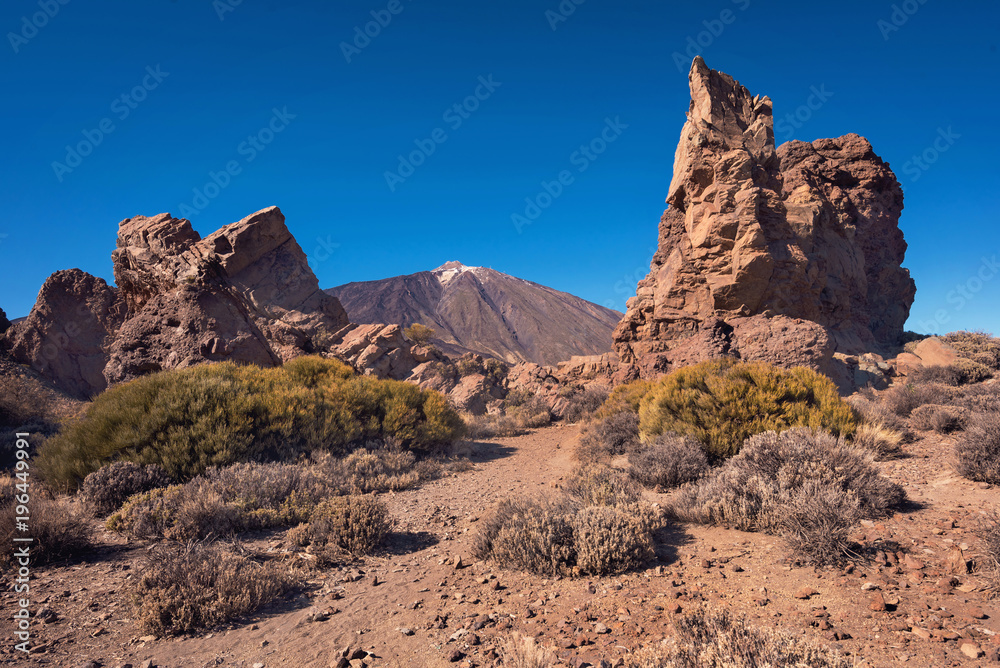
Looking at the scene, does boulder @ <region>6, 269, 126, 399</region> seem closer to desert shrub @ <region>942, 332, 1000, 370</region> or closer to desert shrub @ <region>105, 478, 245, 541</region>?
desert shrub @ <region>105, 478, 245, 541</region>

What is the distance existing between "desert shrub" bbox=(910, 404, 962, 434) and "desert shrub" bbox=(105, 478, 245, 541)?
390 inches

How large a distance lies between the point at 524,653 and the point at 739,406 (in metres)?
5.67

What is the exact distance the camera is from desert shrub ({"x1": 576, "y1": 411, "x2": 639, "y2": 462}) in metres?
8.41

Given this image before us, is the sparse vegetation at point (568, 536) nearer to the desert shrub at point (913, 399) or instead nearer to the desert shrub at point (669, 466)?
the desert shrub at point (669, 466)

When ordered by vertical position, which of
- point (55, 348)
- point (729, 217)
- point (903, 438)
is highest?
point (729, 217)

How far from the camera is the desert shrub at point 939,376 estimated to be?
1251 centimetres

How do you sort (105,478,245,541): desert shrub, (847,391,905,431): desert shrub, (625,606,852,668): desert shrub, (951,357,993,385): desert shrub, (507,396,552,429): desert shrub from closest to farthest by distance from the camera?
(625,606,852,668): desert shrub < (105,478,245,541): desert shrub < (847,391,905,431): desert shrub < (951,357,993,385): desert shrub < (507,396,552,429): desert shrub

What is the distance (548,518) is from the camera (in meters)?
3.85

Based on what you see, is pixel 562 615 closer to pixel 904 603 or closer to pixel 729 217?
pixel 904 603

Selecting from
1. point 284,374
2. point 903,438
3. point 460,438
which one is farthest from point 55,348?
point 903,438

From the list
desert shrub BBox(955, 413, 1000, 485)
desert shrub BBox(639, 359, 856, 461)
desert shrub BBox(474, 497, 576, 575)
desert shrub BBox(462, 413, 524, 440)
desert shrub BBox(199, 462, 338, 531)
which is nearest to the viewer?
desert shrub BBox(474, 497, 576, 575)

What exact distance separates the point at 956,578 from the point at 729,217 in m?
11.5

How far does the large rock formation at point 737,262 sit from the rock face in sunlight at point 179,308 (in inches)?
421

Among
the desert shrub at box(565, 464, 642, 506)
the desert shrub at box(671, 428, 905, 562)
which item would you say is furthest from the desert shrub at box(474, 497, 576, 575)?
the desert shrub at box(671, 428, 905, 562)
